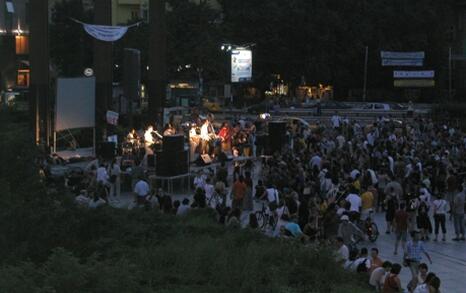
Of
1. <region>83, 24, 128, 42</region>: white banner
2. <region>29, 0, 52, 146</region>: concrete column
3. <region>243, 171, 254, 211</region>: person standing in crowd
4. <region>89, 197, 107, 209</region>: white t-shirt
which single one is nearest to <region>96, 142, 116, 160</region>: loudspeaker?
<region>29, 0, 52, 146</region>: concrete column

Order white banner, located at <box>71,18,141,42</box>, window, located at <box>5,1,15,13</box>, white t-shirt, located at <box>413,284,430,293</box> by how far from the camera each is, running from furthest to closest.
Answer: window, located at <box>5,1,15,13</box> < white banner, located at <box>71,18,141,42</box> < white t-shirt, located at <box>413,284,430,293</box>

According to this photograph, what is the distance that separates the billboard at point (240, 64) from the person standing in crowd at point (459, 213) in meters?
35.4

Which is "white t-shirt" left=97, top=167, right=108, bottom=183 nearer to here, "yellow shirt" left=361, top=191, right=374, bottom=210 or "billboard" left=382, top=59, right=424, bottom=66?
"yellow shirt" left=361, top=191, right=374, bottom=210

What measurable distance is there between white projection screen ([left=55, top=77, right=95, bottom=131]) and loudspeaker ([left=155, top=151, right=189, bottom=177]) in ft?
20.3

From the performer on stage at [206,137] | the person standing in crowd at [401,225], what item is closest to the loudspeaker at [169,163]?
the performer on stage at [206,137]

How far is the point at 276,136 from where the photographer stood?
106ft

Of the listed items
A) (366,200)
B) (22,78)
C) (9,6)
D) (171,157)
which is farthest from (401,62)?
(366,200)

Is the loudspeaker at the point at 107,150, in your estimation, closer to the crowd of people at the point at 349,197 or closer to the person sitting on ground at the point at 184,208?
the crowd of people at the point at 349,197

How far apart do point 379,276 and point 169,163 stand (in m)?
14.2

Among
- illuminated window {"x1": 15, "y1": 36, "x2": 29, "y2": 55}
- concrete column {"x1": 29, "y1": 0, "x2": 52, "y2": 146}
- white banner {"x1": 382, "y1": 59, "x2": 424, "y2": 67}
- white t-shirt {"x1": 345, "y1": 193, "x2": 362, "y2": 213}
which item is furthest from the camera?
illuminated window {"x1": 15, "y1": 36, "x2": 29, "y2": 55}

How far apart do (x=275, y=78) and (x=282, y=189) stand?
5385 centimetres

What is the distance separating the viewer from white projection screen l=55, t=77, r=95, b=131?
3005cm

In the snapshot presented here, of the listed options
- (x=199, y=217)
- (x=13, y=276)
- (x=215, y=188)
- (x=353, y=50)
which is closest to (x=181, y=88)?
(x=353, y=50)

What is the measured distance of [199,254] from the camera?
11203 mm
